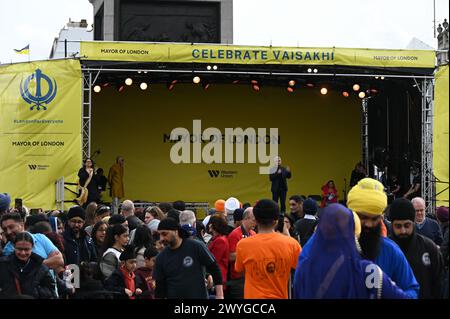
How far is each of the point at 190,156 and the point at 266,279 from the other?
19495mm

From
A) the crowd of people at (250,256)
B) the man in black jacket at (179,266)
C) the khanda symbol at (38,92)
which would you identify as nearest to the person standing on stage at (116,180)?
the khanda symbol at (38,92)

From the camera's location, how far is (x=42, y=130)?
64.7 ft

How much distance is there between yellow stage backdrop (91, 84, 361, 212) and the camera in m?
26.0

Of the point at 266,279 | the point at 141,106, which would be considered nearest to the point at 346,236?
the point at 266,279

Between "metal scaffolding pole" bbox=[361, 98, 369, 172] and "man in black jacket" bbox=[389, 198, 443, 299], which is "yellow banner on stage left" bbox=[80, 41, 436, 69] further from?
"man in black jacket" bbox=[389, 198, 443, 299]

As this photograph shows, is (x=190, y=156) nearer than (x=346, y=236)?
No

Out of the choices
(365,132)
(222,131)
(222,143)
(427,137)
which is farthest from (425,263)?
(365,132)

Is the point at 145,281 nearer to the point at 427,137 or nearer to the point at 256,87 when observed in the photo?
the point at 427,137

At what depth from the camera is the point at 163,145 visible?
26234 mm

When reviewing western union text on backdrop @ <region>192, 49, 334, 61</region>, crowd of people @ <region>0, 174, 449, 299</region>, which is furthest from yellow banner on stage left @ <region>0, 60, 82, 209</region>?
crowd of people @ <region>0, 174, 449, 299</region>

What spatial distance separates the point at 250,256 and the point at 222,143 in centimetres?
1955

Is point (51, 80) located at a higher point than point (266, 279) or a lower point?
higher

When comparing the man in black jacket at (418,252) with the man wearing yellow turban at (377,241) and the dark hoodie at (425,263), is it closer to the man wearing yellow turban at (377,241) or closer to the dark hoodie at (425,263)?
the dark hoodie at (425,263)
